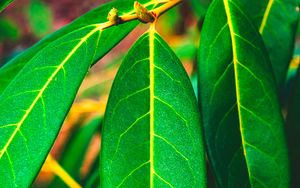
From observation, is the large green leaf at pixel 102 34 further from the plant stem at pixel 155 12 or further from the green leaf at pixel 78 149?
the green leaf at pixel 78 149

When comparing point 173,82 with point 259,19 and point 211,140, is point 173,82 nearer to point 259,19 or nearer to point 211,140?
point 211,140

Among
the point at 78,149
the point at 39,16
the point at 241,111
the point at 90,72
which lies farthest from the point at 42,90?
the point at 90,72

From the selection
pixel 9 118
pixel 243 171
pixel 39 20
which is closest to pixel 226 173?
pixel 243 171

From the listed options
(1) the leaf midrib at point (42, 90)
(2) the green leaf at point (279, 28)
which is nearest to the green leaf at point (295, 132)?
(2) the green leaf at point (279, 28)

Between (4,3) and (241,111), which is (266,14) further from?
(4,3)

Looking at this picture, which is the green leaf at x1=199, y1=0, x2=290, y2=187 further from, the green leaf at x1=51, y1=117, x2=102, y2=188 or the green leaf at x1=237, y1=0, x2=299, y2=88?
the green leaf at x1=51, y1=117, x2=102, y2=188

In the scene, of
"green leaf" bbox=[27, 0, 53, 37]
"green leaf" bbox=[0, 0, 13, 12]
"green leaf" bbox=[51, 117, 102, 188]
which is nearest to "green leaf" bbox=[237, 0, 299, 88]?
"green leaf" bbox=[0, 0, 13, 12]
